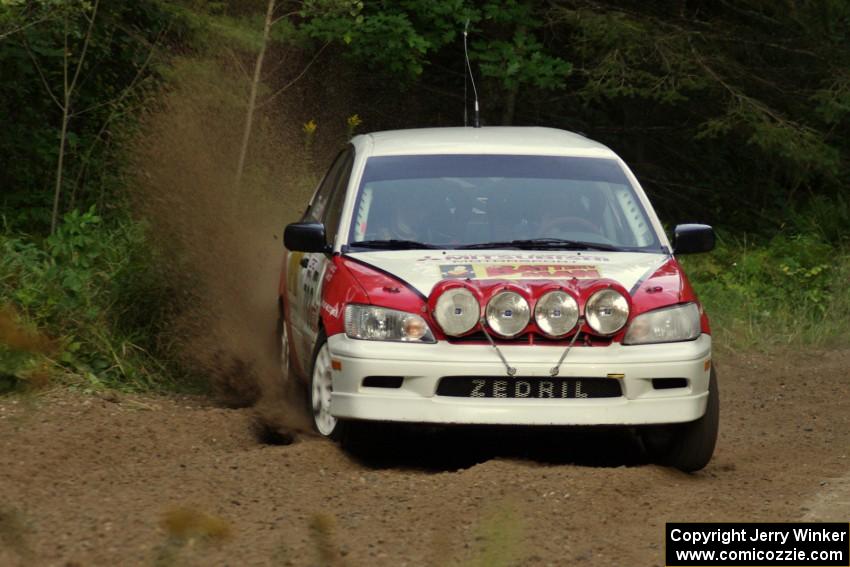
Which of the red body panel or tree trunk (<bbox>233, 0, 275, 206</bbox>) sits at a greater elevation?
the red body panel

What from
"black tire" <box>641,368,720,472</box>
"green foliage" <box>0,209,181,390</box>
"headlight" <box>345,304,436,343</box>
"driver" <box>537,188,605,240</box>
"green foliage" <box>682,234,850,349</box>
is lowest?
"green foliage" <box>682,234,850,349</box>

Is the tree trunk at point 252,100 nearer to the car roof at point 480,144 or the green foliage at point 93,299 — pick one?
the green foliage at point 93,299

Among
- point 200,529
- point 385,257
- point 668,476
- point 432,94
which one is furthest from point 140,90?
point 200,529

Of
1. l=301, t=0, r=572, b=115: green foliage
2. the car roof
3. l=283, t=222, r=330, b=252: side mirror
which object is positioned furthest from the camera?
l=301, t=0, r=572, b=115: green foliage

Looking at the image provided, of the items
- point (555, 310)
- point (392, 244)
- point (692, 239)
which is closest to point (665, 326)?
point (555, 310)

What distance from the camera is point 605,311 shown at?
280 inches

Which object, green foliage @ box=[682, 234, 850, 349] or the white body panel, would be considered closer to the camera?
the white body panel

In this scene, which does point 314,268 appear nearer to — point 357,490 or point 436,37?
point 357,490

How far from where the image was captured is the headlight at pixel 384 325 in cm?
711

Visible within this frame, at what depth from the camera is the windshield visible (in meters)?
7.98

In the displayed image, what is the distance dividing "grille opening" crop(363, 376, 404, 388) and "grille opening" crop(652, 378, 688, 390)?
1203mm

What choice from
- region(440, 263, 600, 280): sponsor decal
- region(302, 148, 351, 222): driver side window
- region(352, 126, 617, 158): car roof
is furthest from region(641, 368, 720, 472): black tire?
region(302, 148, 351, 222): driver side window

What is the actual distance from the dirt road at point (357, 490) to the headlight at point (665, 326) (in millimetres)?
616

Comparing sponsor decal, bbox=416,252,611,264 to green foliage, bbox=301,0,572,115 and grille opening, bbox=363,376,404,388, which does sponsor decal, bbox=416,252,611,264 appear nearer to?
grille opening, bbox=363,376,404,388
